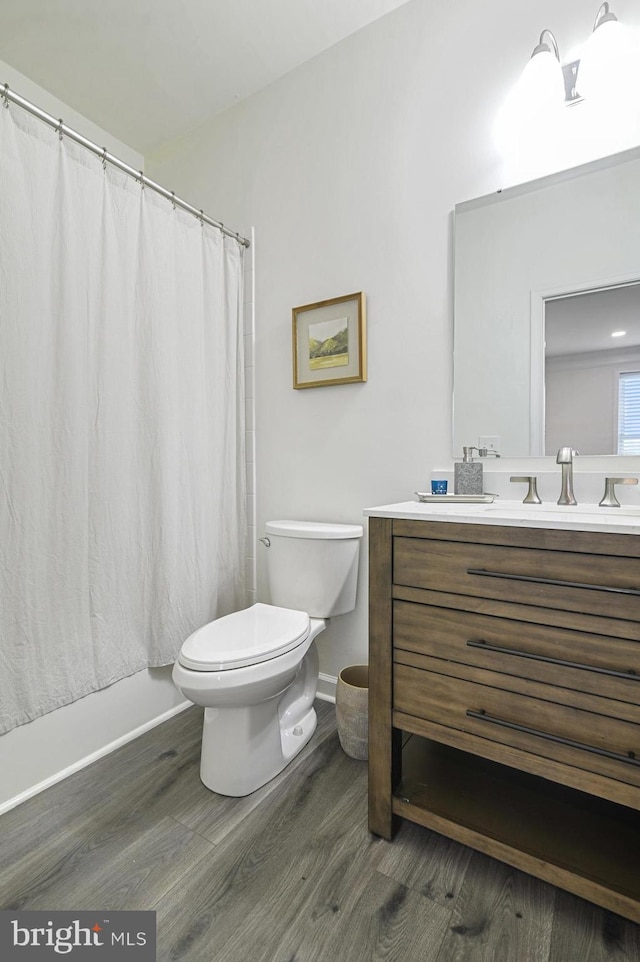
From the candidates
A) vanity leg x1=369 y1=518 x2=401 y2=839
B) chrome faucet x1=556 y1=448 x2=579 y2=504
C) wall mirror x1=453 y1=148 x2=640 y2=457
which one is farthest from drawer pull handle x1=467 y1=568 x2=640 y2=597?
wall mirror x1=453 y1=148 x2=640 y2=457

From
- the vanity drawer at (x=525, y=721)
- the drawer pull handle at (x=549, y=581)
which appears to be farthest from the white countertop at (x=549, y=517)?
the vanity drawer at (x=525, y=721)

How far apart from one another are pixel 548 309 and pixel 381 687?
126cm

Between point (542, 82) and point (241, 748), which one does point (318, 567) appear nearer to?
point (241, 748)

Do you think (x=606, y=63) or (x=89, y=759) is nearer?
(x=606, y=63)

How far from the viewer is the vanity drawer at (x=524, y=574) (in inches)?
36.9

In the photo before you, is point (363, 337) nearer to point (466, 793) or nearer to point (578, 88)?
point (578, 88)

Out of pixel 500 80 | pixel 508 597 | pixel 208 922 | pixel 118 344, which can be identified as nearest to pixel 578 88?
pixel 500 80

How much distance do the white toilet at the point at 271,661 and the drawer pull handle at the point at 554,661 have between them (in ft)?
1.97

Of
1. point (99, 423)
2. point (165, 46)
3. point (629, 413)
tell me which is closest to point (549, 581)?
point (629, 413)

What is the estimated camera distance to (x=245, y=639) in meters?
1.43

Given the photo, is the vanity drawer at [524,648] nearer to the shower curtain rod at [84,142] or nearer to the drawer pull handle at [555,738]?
the drawer pull handle at [555,738]

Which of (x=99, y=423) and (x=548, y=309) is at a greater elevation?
(x=548, y=309)

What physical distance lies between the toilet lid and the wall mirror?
825 millimetres

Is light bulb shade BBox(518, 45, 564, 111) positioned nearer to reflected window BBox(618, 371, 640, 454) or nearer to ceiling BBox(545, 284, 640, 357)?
ceiling BBox(545, 284, 640, 357)
